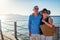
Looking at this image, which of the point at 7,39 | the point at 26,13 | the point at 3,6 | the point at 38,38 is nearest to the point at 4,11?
the point at 3,6

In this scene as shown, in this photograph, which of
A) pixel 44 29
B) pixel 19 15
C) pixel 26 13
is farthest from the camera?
pixel 19 15

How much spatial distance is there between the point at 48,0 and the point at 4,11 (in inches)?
56.5

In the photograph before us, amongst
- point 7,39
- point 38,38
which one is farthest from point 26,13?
point 38,38

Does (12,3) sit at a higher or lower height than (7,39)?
higher

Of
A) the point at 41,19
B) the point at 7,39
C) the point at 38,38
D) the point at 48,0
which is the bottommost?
the point at 7,39

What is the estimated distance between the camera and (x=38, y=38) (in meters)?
3.12

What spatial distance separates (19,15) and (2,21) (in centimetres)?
64

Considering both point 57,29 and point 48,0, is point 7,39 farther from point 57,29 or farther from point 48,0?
point 57,29

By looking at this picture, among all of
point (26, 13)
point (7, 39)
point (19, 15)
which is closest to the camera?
point (7, 39)

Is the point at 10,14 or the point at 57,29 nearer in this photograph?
the point at 57,29

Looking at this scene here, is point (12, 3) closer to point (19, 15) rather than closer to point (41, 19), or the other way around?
point (19, 15)

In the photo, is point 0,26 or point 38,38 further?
point 0,26

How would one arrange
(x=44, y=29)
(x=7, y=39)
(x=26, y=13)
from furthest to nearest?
(x=26, y=13) → (x=7, y=39) → (x=44, y=29)

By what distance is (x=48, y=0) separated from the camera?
19.5ft
